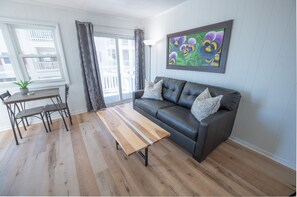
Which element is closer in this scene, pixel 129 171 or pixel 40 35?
pixel 129 171

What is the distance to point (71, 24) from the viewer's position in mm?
2676

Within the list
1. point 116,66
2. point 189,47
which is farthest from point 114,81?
point 189,47

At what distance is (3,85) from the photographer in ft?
7.73

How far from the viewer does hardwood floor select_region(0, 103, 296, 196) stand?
4.38 ft

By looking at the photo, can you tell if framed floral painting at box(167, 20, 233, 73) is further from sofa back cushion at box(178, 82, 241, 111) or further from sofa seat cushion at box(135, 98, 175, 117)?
sofa seat cushion at box(135, 98, 175, 117)

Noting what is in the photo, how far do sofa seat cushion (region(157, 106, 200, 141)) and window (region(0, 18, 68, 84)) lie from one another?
95.7 inches

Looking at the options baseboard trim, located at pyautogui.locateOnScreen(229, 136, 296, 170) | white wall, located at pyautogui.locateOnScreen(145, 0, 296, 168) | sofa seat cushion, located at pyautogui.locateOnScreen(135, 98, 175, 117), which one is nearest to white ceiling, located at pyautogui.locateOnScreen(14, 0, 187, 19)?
white wall, located at pyautogui.locateOnScreen(145, 0, 296, 168)

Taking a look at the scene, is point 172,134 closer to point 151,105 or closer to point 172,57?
point 151,105

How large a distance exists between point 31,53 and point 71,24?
1.00 metres

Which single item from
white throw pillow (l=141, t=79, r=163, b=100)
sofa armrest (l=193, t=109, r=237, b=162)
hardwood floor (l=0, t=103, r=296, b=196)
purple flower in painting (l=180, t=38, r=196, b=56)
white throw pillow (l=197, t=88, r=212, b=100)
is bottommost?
hardwood floor (l=0, t=103, r=296, b=196)

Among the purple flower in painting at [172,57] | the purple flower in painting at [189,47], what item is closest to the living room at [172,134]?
the purple flower in painting at [189,47]

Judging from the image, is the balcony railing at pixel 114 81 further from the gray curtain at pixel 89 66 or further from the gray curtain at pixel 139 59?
the gray curtain at pixel 89 66

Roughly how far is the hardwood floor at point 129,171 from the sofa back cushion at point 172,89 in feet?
2.96

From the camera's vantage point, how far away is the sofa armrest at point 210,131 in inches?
58.5
